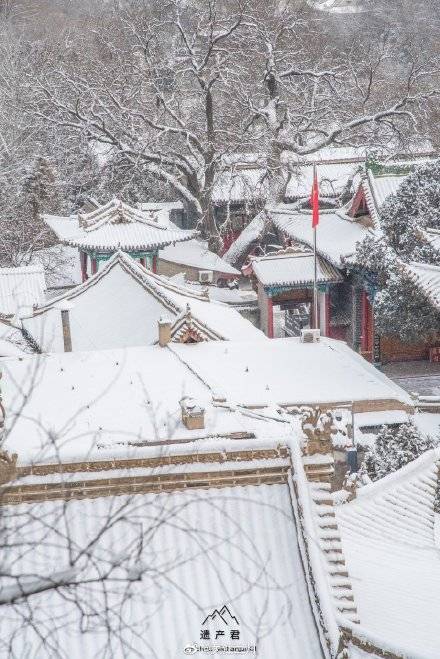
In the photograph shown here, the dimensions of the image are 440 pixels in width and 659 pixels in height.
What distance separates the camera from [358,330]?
24.8 metres

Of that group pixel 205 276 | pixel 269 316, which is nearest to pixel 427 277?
pixel 205 276

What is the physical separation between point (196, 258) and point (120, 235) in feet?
15.4

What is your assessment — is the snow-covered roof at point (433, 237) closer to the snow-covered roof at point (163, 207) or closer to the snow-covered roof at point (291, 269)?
the snow-covered roof at point (291, 269)

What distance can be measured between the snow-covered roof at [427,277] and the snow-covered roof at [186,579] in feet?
34.7

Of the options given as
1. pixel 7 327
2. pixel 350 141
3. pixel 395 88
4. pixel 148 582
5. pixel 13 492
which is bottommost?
pixel 148 582

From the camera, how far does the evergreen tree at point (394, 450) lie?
46.6ft

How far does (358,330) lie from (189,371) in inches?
411

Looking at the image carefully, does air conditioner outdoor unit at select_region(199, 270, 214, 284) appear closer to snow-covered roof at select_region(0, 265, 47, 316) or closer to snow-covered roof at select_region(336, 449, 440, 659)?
snow-covered roof at select_region(0, 265, 47, 316)

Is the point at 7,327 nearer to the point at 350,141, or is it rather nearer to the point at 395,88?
the point at 350,141

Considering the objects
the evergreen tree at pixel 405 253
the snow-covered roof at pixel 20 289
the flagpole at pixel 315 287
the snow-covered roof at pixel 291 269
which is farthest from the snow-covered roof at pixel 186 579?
the snow-covered roof at pixel 291 269

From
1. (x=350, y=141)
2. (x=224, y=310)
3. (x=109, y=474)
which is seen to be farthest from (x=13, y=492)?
(x=350, y=141)

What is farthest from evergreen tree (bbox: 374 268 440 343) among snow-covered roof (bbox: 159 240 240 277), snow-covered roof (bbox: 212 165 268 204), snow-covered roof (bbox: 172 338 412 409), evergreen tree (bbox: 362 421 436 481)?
snow-covered roof (bbox: 212 165 268 204)

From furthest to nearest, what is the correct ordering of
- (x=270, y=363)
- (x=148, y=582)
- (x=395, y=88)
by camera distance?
(x=395, y=88) < (x=270, y=363) < (x=148, y=582)

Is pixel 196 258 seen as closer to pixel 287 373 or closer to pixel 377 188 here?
pixel 377 188
